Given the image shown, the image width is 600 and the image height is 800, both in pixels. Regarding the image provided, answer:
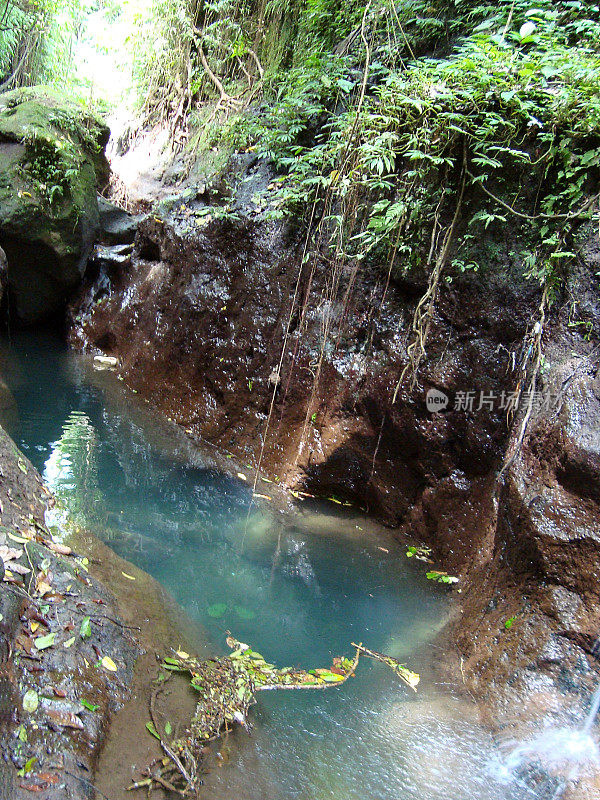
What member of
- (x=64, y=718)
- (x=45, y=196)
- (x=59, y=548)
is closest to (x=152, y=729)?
(x=64, y=718)

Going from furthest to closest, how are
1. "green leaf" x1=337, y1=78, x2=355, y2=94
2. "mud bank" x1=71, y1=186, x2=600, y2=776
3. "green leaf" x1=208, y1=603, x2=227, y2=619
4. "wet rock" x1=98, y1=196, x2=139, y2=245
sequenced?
1. "wet rock" x1=98, y1=196, x2=139, y2=245
2. "green leaf" x1=337, y1=78, x2=355, y2=94
3. "green leaf" x1=208, y1=603, x2=227, y2=619
4. "mud bank" x1=71, y1=186, x2=600, y2=776

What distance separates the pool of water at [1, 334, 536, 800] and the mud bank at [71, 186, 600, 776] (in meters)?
0.33

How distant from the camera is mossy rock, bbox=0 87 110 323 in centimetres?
812

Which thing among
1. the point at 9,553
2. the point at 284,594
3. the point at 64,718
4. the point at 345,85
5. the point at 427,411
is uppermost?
the point at 345,85

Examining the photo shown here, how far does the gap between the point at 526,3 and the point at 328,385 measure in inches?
158

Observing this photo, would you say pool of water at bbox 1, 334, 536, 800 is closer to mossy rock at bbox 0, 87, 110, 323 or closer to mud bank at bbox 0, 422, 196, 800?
mud bank at bbox 0, 422, 196, 800

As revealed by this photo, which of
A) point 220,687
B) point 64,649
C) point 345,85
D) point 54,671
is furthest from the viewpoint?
point 345,85

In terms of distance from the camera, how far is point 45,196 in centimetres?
830

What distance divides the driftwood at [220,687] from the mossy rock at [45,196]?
7.73 meters

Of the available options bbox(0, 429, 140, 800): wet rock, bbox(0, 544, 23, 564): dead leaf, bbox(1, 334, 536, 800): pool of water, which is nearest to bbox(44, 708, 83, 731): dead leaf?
bbox(0, 429, 140, 800): wet rock

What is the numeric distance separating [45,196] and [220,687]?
8.35 meters

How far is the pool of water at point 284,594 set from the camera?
250 cm

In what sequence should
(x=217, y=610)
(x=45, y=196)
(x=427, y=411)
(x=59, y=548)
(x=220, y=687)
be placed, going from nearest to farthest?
(x=220, y=687), (x=59, y=548), (x=217, y=610), (x=427, y=411), (x=45, y=196)

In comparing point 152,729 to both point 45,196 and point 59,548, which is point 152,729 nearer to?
point 59,548
